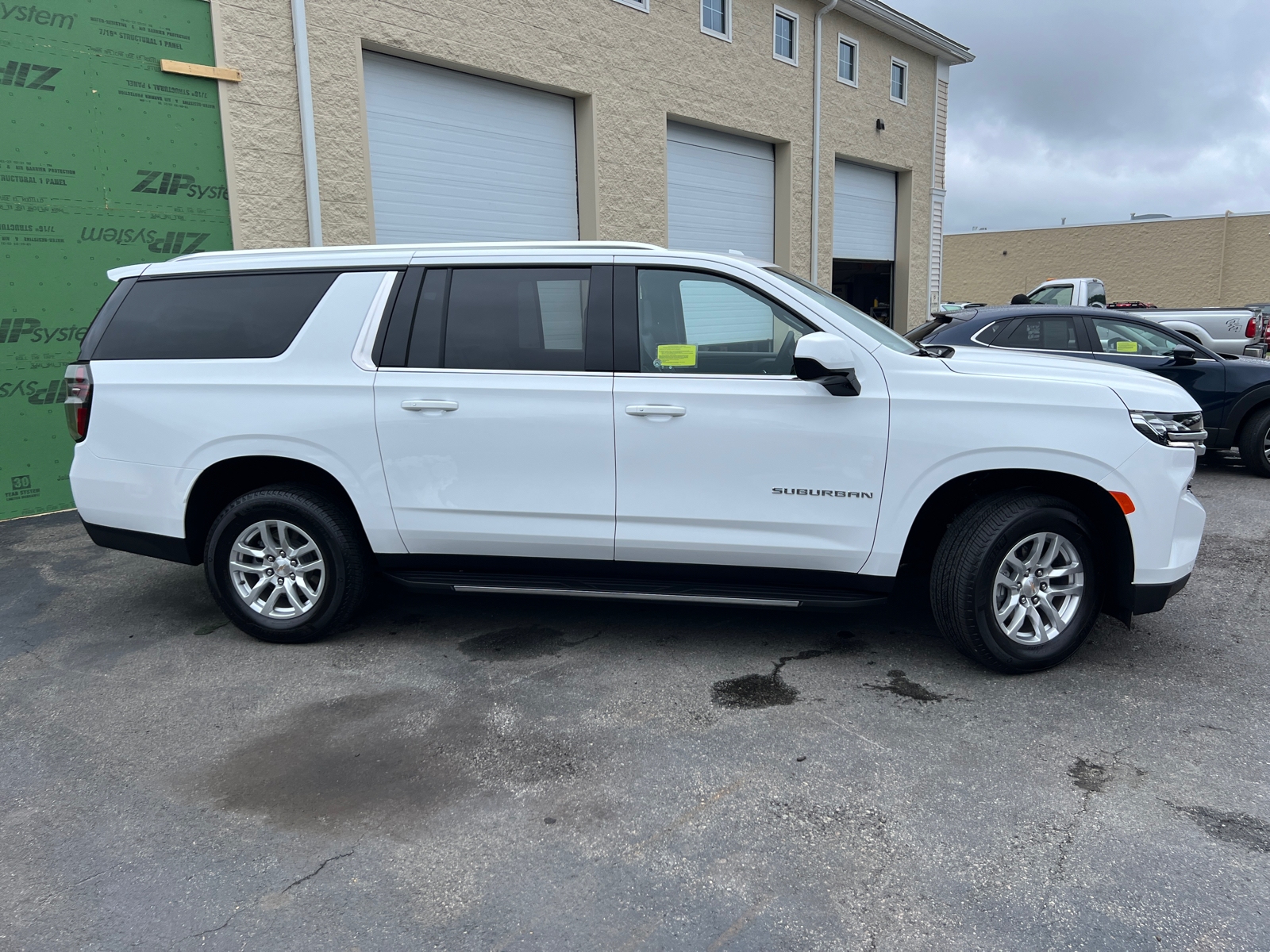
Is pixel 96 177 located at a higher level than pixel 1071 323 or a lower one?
higher

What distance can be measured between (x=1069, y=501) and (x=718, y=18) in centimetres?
1245

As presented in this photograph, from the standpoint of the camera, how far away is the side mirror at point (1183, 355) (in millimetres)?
8469

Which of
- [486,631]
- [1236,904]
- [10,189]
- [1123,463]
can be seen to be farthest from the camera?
[10,189]

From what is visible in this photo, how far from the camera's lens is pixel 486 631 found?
4719 mm

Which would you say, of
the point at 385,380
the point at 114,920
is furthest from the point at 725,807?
the point at 385,380

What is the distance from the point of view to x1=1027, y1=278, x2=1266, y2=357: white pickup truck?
1176cm

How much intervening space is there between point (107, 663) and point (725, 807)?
3318 mm

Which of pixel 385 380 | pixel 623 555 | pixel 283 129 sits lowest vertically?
pixel 623 555

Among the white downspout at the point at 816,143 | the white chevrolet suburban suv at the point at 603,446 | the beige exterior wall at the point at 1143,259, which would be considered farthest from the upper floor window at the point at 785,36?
the beige exterior wall at the point at 1143,259

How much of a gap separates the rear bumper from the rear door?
5288 millimetres

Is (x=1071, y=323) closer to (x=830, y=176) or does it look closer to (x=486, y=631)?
(x=486, y=631)

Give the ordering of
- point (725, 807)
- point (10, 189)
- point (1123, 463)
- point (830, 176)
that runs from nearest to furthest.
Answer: point (725, 807) → point (1123, 463) → point (10, 189) → point (830, 176)

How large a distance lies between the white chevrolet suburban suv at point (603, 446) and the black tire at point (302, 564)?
0.01m

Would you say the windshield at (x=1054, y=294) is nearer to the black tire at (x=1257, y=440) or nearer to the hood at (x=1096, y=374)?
the black tire at (x=1257, y=440)
